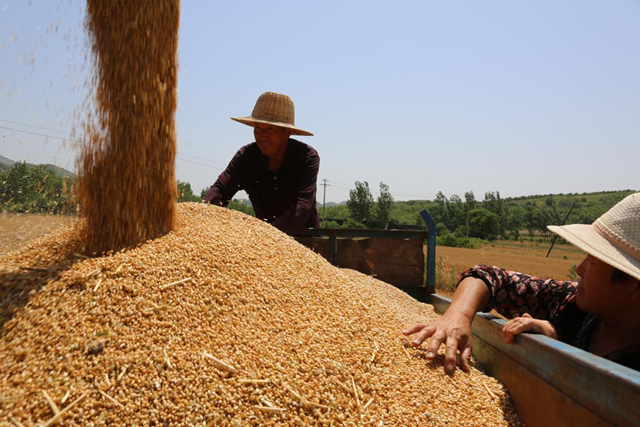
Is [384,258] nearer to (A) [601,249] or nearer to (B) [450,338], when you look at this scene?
(B) [450,338]

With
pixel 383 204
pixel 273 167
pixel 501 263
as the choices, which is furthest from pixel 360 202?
pixel 273 167

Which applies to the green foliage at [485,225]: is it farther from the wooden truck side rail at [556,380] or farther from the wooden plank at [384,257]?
the wooden truck side rail at [556,380]

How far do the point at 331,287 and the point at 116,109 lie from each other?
1.35 metres

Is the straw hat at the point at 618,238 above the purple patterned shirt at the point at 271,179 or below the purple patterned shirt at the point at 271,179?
below

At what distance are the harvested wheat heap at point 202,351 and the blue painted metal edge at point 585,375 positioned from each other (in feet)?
0.83

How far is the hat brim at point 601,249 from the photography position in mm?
1303

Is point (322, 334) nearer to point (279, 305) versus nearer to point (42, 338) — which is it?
point (279, 305)

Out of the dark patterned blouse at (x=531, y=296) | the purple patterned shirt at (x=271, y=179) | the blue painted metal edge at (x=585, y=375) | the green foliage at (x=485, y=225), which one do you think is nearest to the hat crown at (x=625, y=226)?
the blue painted metal edge at (x=585, y=375)

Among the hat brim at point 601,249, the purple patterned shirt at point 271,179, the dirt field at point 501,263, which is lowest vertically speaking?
the dirt field at point 501,263

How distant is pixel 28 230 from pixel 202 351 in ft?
5.35

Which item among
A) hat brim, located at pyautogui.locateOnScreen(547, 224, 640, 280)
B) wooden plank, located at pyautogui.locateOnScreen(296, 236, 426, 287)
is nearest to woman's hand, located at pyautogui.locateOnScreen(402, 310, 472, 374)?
hat brim, located at pyautogui.locateOnScreen(547, 224, 640, 280)

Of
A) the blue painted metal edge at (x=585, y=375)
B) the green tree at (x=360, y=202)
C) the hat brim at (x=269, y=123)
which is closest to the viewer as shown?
the blue painted metal edge at (x=585, y=375)

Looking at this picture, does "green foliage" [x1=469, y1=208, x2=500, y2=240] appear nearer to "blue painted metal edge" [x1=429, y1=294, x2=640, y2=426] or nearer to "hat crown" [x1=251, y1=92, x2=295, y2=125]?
"hat crown" [x1=251, y1=92, x2=295, y2=125]

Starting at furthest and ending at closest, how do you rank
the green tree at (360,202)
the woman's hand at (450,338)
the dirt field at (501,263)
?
the green tree at (360,202) → the dirt field at (501,263) → the woman's hand at (450,338)
